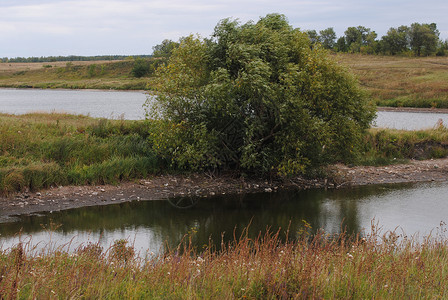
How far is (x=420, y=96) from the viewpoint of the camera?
209ft

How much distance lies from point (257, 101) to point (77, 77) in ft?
338

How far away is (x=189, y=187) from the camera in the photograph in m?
22.4

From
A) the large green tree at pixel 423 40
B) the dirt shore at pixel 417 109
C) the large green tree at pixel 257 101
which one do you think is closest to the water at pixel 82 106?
the large green tree at pixel 257 101

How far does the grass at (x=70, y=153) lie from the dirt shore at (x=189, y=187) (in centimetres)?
55

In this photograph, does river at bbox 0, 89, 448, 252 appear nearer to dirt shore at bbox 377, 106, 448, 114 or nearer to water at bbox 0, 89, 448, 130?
water at bbox 0, 89, 448, 130

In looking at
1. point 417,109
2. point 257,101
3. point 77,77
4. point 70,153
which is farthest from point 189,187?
point 77,77

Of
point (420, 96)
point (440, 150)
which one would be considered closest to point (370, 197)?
point (440, 150)

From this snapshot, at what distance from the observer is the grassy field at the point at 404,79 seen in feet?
206

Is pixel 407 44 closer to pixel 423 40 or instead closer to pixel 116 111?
pixel 423 40

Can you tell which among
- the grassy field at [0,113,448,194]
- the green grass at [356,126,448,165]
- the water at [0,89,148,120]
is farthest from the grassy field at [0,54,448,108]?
the water at [0,89,148,120]

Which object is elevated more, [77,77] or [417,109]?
[77,77]

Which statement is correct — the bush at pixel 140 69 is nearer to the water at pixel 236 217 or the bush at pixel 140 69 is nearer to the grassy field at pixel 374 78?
the grassy field at pixel 374 78

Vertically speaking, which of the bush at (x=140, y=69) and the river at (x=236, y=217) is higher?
the bush at (x=140, y=69)

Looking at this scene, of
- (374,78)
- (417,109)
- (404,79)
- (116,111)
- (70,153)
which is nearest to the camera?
(70,153)
